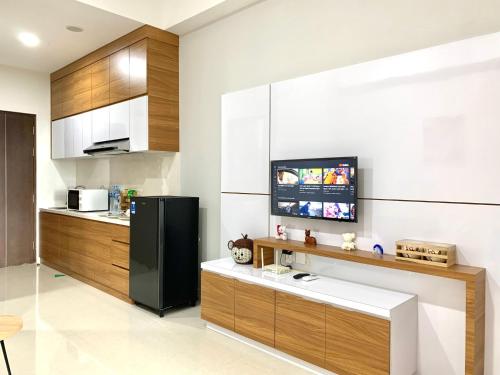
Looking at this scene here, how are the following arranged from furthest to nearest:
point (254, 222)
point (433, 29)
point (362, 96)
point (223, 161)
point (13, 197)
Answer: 1. point (13, 197)
2. point (223, 161)
3. point (254, 222)
4. point (362, 96)
5. point (433, 29)

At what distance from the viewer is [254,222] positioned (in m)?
3.41

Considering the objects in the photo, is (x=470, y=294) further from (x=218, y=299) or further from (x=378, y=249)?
(x=218, y=299)

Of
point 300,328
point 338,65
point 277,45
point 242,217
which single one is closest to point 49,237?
point 242,217

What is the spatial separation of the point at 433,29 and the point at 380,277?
1.65 meters

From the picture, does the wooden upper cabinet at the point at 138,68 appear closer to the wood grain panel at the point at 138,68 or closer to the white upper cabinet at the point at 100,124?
the wood grain panel at the point at 138,68

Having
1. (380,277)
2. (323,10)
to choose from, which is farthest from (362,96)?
(380,277)

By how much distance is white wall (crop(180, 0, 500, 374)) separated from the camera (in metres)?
2.27

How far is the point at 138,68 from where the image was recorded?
419cm

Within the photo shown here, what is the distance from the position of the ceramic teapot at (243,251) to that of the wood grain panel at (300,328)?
0.58 meters

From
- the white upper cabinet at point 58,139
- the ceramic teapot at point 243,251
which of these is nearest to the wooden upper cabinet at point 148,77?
the white upper cabinet at point 58,139

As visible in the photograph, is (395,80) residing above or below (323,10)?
below

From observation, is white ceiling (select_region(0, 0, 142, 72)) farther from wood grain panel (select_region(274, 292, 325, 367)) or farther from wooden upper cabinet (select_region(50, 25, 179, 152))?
wood grain panel (select_region(274, 292, 325, 367))

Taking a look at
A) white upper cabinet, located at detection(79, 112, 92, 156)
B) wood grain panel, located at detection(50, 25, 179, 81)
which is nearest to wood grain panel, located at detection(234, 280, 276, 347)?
wood grain panel, located at detection(50, 25, 179, 81)

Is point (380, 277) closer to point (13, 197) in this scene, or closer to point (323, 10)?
point (323, 10)
